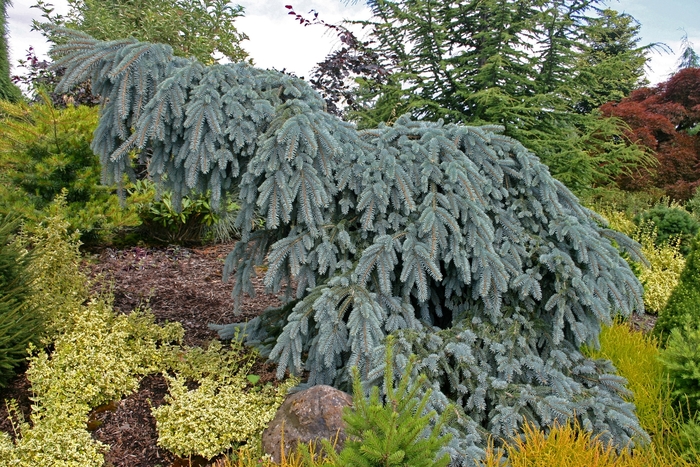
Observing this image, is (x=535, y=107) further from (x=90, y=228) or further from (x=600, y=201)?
(x=600, y=201)

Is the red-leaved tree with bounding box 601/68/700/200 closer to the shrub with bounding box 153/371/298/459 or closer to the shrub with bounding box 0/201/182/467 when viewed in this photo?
the shrub with bounding box 153/371/298/459

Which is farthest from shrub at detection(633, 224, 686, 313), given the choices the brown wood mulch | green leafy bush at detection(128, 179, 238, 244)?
green leafy bush at detection(128, 179, 238, 244)

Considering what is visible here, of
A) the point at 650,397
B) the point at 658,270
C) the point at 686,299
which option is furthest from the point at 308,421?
the point at 658,270

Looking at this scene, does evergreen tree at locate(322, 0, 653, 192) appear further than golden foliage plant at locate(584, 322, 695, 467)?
Yes

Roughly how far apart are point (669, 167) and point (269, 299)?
36.3 feet

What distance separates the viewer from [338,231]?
3.23m

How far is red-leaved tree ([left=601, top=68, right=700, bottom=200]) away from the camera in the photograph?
1200 cm

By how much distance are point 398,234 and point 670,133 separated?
478 inches

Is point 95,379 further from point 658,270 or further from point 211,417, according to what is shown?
point 658,270

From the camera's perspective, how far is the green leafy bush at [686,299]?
409 centimetres

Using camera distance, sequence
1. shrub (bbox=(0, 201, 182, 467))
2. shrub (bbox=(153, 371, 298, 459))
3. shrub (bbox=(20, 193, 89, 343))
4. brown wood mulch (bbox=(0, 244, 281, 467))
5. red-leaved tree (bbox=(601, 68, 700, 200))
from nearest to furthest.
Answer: shrub (bbox=(0, 201, 182, 467)), shrub (bbox=(153, 371, 298, 459)), brown wood mulch (bbox=(0, 244, 281, 467)), shrub (bbox=(20, 193, 89, 343)), red-leaved tree (bbox=(601, 68, 700, 200))

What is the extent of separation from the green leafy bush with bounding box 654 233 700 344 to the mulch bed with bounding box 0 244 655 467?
712mm

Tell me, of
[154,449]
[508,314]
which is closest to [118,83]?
[154,449]

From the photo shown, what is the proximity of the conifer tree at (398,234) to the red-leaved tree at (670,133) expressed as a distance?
381 inches
